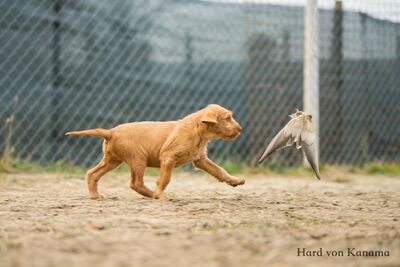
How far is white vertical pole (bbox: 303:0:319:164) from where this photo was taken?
6539 millimetres

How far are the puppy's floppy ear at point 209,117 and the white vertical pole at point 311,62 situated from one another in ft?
10.6

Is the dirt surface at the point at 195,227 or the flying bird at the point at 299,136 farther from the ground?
the flying bird at the point at 299,136

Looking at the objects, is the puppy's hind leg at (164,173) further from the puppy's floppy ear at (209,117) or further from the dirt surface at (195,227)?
the puppy's floppy ear at (209,117)

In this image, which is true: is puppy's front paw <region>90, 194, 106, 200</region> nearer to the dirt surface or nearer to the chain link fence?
the dirt surface

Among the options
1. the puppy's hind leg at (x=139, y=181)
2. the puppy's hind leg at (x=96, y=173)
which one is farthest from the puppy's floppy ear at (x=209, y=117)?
the puppy's hind leg at (x=96, y=173)

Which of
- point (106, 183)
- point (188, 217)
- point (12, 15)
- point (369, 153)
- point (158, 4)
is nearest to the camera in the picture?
point (188, 217)

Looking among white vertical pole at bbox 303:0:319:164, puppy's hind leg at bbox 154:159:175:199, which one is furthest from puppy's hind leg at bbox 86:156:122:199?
white vertical pole at bbox 303:0:319:164

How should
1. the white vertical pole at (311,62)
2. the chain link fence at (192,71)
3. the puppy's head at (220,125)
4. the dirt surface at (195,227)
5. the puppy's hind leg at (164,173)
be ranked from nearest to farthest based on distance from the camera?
the dirt surface at (195,227) → the puppy's hind leg at (164,173) → the puppy's head at (220,125) → the chain link fence at (192,71) → the white vertical pole at (311,62)

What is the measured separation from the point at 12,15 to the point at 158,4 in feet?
5.36

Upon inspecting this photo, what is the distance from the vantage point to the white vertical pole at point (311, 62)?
257 inches

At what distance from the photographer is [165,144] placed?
11.2 feet

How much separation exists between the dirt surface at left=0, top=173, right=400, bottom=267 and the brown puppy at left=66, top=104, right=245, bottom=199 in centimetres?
18

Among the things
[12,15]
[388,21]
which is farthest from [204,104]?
[388,21]

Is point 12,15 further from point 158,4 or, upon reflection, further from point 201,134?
point 201,134
